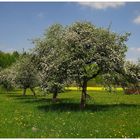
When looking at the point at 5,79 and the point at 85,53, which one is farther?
the point at 5,79

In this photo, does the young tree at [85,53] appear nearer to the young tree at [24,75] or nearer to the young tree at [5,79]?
the young tree at [24,75]

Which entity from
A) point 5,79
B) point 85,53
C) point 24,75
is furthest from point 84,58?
point 5,79

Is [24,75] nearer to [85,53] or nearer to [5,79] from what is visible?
[5,79]

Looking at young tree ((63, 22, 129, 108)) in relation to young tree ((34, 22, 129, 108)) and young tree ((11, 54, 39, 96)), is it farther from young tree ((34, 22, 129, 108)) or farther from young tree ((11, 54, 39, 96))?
young tree ((11, 54, 39, 96))

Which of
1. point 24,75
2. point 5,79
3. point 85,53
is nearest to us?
point 85,53

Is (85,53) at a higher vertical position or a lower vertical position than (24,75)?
higher

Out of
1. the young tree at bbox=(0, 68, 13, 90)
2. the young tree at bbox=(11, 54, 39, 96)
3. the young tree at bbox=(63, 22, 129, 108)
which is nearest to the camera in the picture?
the young tree at bbox=(63, 22, 129, 108)

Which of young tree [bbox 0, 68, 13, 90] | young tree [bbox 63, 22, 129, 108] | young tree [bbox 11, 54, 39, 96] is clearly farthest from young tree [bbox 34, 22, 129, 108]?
young tree [bbox 0, 68, 13, 90]

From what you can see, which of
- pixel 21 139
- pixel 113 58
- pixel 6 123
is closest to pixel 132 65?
pixel 113 58

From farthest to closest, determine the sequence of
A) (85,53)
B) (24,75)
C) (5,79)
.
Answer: (5,79)
(24,75)
(85,53)

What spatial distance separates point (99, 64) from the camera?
3638 centimetres

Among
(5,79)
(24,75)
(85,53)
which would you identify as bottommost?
(5,79)

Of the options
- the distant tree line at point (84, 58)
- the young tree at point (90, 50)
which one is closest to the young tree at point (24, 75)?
the distant tree line at point (84, 58)

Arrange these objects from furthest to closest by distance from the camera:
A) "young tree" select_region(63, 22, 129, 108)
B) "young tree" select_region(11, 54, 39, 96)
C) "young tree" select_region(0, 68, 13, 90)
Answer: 1. "young tree" select_region(0, 68, 13, 90)
2. "young tree" select_region(11, 54, 39, 96)
3. "young tree" select_region(63, 22, 129, 108)
